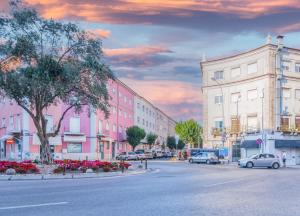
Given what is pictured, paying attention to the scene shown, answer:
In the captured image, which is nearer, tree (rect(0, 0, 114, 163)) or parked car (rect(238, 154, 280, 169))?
tree (rect(0, 0, 114, 163))

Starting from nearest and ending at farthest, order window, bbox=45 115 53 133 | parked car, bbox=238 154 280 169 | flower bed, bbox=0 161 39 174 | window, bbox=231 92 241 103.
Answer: flower bed, bbox=0 161 39 174 → parked car, bbox=238 154 280 169 → window, bbox=231 92 241 103 → window, bbox=45 115 53 133

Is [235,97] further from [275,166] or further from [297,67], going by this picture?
[275,166]

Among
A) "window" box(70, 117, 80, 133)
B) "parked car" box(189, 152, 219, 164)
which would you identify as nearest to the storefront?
"window" box(70, 117, 80, 133)

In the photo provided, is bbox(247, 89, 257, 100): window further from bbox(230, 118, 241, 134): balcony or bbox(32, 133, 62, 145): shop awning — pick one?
bbox(32, 133, 62, 145): shop awning

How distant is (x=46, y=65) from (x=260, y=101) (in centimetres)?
3492

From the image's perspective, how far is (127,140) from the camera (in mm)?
83188

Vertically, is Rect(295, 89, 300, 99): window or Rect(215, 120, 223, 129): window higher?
Rect(295, 89, 300, 99): window

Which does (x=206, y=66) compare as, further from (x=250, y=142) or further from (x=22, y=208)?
(x=22, y=208)

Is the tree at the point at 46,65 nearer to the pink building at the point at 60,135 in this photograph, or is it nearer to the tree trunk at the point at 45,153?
the tree trunk at the point at 45,153

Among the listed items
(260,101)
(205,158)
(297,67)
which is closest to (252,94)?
(260,101)

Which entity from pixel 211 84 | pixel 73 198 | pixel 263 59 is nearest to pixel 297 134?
pixel 263 59

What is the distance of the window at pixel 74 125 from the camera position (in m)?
64.1

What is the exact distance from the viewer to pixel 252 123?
195ft

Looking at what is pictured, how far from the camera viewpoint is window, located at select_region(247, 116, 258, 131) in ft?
193
